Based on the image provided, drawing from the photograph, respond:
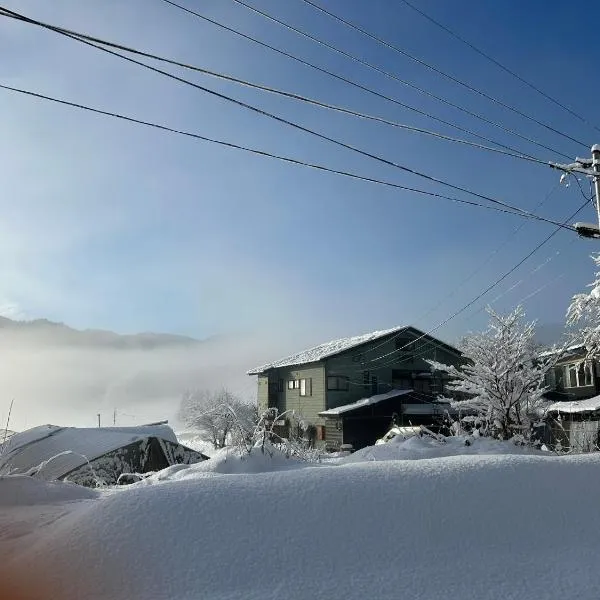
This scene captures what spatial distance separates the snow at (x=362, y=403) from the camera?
33438 millimetres

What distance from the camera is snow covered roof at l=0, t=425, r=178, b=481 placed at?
1410 cm

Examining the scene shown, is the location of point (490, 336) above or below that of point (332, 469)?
above

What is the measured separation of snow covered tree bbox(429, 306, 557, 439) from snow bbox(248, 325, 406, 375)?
1747cm

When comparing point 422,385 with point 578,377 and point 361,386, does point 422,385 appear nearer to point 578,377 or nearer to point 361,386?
point 361,386

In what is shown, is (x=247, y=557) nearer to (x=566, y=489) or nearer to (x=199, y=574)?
(x=199, y=574)

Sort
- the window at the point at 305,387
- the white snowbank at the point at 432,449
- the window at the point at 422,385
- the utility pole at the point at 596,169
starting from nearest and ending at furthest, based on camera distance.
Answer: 1. the utility pole at the point at 596,169
2. the white snowbank at the point at 432,449
3. the window at the point at 305,387
4. the window at the point at 422,385

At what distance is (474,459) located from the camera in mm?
5098

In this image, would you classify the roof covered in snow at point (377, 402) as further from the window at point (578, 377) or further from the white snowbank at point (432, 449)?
the white snowbank at point (432, 449)

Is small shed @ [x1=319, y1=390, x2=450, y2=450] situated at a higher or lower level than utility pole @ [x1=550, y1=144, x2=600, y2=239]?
lower

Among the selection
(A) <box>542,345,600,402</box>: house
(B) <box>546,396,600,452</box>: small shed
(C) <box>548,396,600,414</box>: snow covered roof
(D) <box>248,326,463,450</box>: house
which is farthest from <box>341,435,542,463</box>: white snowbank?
(D) <box>248,326,463,450</box>: house

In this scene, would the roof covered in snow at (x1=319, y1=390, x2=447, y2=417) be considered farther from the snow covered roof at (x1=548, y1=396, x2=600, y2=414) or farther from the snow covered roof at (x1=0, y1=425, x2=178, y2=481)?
the snow covered roof at (x1=0, y1=425, x2=178, y2=481)

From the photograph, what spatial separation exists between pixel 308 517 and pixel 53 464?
41.3ft

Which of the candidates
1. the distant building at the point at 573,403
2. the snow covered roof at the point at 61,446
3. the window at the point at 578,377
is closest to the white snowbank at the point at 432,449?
the snow covered roof at the point at 61,446

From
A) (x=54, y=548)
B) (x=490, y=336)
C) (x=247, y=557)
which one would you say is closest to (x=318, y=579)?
(x=247, y=557)
